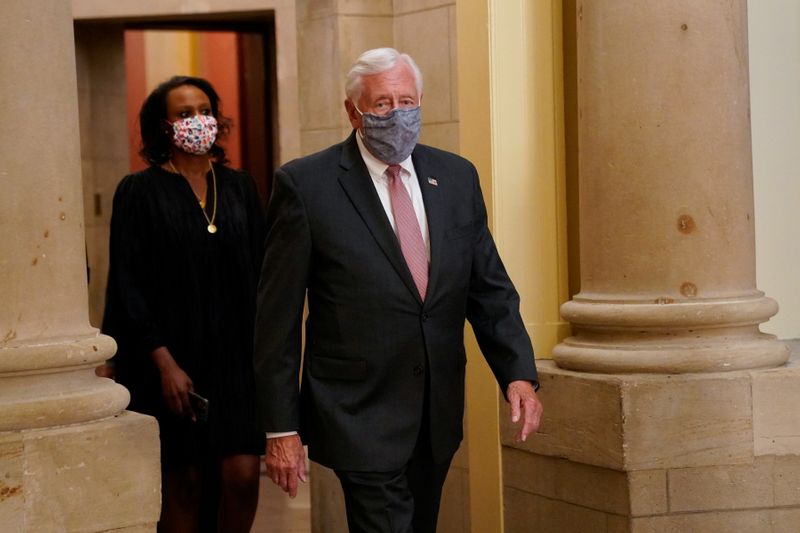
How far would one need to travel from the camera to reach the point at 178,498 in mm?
5422

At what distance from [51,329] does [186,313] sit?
1276 millimetres

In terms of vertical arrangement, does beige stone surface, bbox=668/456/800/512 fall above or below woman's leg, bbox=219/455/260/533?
above

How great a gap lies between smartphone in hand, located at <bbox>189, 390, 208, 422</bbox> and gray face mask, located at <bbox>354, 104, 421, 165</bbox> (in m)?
1.61

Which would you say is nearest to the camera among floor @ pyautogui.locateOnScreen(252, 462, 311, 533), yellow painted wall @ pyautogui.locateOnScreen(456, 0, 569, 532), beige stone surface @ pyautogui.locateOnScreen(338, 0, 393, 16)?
yellow painted wall @ pyautogui.locateOnScreen(456, 0, 569, 532)

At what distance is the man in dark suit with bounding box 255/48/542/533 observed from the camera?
389 centimetres

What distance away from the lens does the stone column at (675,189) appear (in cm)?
459

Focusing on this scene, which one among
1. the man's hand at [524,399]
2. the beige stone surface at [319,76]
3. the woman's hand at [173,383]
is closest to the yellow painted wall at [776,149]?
the beige stone surface at [319,76]

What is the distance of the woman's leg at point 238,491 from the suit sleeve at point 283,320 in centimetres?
151

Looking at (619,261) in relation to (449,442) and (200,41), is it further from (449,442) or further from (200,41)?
(200,41)

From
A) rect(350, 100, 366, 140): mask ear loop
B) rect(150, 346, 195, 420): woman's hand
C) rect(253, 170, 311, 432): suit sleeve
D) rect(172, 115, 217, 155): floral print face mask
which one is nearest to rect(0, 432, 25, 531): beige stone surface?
rect(253, 170, 311, 432): suit sleeve

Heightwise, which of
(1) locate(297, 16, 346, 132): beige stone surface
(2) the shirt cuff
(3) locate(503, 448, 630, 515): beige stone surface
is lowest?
(3) locate(503, 448, 630, 515): beige stone surface

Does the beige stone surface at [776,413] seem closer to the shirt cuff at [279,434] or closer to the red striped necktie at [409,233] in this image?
the red striped necktie at [409,233]

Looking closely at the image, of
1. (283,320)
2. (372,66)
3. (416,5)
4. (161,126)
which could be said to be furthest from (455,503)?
(372,66)

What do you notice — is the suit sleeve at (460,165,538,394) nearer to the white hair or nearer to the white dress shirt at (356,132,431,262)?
the white dress shirt at (356,132,431,262)
